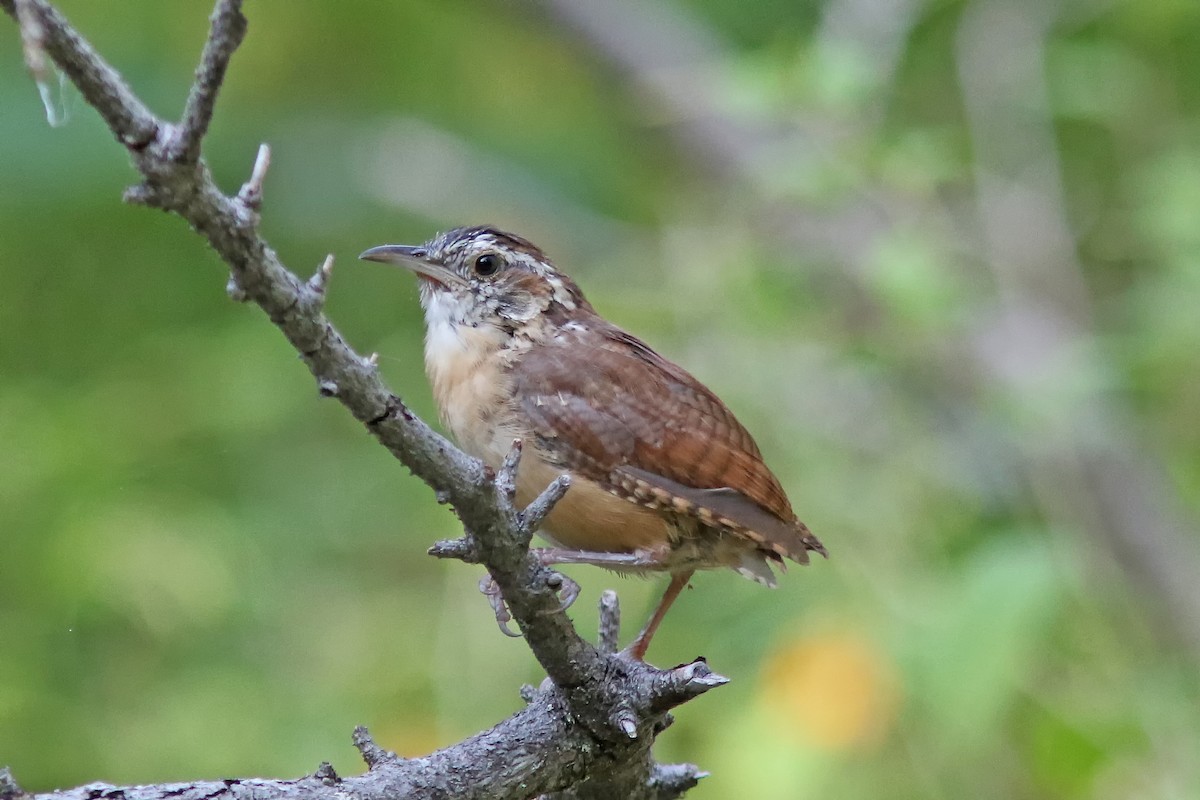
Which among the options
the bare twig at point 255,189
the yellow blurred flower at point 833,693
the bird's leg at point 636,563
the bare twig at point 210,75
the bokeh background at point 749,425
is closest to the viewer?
the bare twig at point 210,75

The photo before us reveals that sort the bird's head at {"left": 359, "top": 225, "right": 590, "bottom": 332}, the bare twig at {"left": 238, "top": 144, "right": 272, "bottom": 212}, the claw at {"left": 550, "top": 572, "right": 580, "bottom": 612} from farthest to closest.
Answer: the bird's head at {"left": 359, "top": 225, "right": 590, "bottom": 332}
the claw at {"left": 550, "top": 572, "right": 580, "bottom": 612}
the bare twig at {"left": 238, "top": 144, "right": 272, "bottom": 212}

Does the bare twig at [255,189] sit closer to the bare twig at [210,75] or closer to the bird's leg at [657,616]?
the bare twig at [210,75]

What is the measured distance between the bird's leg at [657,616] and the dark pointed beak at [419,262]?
0.95 metres

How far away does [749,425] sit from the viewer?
541cm

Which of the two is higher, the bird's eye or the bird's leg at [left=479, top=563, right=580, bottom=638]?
the bird's eye

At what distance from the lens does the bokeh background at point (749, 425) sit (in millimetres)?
4609

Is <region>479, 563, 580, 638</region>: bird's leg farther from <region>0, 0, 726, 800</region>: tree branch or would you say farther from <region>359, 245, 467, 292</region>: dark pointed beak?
<region>359, 245, 467, 292</region>: dark pointed beak

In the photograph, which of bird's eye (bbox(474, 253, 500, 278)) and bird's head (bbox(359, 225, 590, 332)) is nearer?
bird's head (bbox(359, 225, 590, 332))

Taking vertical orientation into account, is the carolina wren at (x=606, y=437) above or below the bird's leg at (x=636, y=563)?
above

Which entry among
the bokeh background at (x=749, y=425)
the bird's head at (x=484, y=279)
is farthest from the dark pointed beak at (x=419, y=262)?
the bokeh background at (x=749, y=425)

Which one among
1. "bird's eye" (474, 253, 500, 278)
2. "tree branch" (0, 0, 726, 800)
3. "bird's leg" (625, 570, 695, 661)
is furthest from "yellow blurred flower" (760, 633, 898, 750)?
"bird's eye" (474, 253, 500, 278)

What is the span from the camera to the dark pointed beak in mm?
3557

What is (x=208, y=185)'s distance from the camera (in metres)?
1.70

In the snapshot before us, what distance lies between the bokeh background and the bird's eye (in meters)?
1.53
